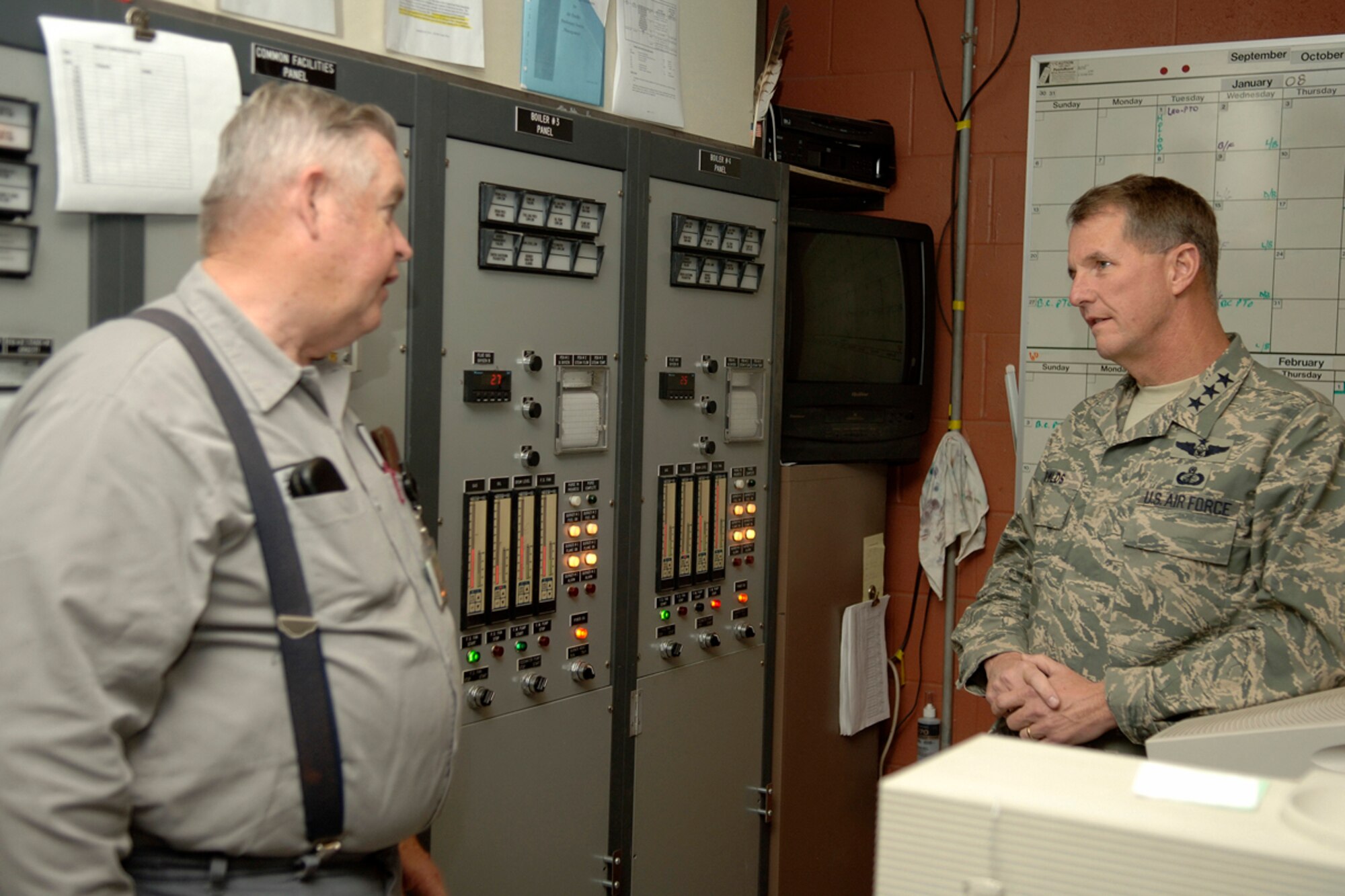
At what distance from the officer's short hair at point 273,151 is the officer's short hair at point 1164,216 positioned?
4.24 ft

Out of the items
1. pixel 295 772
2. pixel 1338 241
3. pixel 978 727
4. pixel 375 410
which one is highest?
pixel 1338 241

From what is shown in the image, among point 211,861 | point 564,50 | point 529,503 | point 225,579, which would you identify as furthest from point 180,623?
point 564,50

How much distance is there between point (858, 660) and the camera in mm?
3070

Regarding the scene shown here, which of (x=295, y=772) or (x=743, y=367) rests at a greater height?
(x=743, y=367)

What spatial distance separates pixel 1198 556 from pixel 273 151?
147 cm

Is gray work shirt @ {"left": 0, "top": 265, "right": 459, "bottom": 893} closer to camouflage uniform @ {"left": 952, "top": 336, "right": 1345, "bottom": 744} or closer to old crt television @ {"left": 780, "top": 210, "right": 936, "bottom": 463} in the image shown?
camouflage uniform @ {"left": 952, "top": 336, "right": 1345, "bottom": 744}

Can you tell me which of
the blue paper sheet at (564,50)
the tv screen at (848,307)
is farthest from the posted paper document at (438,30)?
the tv screen at (848,307)

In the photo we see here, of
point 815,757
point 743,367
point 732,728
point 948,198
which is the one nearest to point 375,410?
point 743,367

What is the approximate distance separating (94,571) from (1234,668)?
1.54m

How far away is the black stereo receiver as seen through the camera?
281 cm

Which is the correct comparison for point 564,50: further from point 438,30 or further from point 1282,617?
point 1282,617

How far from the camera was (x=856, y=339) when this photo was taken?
2941mm

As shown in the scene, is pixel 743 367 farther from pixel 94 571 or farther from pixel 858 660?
pixel 94 571

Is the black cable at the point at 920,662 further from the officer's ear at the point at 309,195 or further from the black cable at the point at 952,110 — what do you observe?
A: the officer's ear at the point at 309,195
